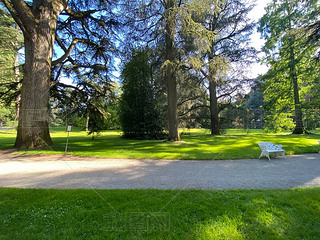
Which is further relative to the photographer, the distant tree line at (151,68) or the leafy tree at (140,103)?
the leafy tree at (140,103)

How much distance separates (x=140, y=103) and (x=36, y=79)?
877 centimetres

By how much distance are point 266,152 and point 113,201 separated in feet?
22.9

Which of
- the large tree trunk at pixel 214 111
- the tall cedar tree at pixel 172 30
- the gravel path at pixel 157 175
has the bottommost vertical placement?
the gravel path at pixel 157 175

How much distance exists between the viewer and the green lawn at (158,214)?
2496 mm

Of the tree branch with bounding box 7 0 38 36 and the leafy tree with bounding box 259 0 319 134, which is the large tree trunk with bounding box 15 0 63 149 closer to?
the tree branch with bounding box 7 0 38 36

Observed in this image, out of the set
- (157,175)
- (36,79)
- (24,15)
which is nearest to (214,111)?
(157,175)

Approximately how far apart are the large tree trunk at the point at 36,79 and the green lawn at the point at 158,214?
21.3 feet

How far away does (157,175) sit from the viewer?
517 centimetres

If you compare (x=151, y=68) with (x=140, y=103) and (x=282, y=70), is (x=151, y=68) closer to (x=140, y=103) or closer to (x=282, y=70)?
(x=140, y=103)

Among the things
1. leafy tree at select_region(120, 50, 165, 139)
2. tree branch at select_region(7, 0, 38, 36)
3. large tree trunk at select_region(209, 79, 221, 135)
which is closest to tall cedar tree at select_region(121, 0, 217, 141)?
leafy tree at select_region(120, 50, 165, 139)

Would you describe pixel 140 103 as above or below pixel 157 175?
above

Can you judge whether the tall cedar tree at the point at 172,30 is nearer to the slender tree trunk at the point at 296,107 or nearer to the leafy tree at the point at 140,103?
the leafy tree at the point at 140,103

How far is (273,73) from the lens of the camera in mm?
Answer: 20672

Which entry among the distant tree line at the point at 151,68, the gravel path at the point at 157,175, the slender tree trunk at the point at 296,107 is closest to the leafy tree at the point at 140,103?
the distant tree line at the point at 151,68
